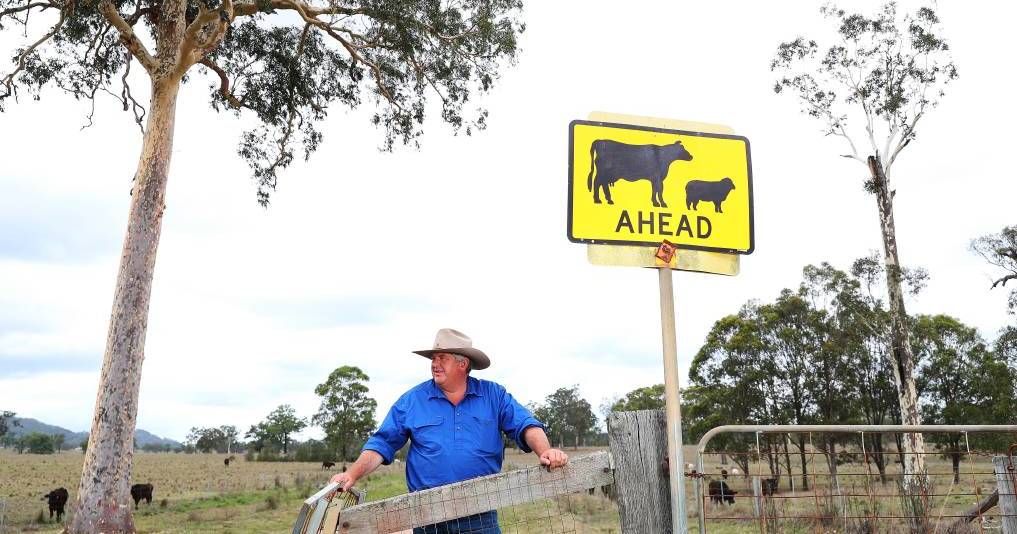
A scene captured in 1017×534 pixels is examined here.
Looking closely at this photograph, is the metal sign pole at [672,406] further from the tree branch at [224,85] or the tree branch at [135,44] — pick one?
the tree branch at [224,85]

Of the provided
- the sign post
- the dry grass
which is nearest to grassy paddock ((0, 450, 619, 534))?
the dry grass

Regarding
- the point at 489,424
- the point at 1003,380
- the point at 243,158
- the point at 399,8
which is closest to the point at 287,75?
the point at 243,158

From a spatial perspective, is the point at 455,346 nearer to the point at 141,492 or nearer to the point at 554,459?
the point at 554,459

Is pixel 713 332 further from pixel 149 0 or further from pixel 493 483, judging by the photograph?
pixel 493 483

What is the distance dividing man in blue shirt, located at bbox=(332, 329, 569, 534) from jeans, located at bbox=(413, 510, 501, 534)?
90mm

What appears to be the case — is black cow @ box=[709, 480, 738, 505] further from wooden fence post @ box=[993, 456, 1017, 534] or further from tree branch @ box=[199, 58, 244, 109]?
tree branch @ box=[199, 58, 244, 109]

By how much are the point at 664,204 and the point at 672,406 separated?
79cm

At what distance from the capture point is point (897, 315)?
883 inches

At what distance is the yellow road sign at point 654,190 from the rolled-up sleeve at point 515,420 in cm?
99

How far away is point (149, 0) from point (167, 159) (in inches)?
190

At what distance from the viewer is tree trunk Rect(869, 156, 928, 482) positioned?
2167 cm

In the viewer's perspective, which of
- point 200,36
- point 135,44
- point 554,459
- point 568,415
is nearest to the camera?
point 554,459

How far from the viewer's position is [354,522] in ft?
9.49

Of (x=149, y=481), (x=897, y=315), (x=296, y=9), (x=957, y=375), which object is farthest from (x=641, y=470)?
(x=957, y=375)
